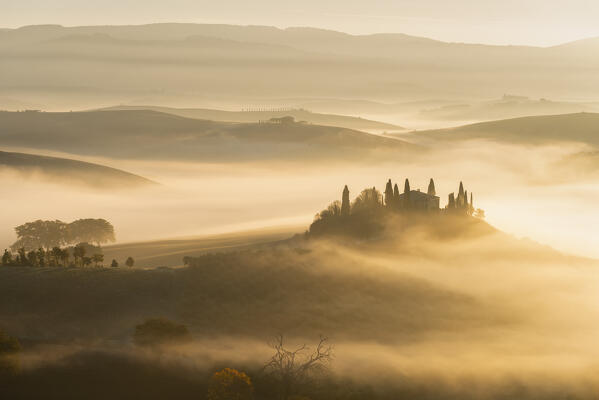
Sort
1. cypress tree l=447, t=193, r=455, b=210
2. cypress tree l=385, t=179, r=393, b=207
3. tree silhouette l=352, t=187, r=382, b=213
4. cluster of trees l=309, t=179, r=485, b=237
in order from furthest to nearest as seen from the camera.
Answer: tree silhouette l=352, t=187, r=382, b=213
cypress tree l=447, t=193, r=455, b=210
cypress tree l=385, t=179, r=393, b=207
cluster of trees l=309, t=179, r=485, b=237

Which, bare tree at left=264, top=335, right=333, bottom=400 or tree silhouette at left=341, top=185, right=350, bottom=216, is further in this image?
tree silhouette at left=341, top=185, right=350, bottom=216

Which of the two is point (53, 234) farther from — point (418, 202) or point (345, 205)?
point (418, 202)

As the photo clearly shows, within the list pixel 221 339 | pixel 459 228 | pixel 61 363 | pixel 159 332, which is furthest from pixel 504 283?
pixel 61 363

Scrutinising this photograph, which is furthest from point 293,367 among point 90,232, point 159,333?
point 90,232

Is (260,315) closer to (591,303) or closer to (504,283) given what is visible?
(504,283)

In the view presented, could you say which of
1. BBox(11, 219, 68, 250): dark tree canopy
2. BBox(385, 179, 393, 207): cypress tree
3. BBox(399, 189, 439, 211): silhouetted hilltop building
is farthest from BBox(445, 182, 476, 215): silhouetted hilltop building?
BBox(11, 219, 68, 250): dark tree canopy

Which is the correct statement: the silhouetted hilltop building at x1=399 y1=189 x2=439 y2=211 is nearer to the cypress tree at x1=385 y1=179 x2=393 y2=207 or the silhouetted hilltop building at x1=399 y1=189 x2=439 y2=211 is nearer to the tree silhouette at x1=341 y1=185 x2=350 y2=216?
the cypress tree at x1=385 y1=179 x2=393 y2=207

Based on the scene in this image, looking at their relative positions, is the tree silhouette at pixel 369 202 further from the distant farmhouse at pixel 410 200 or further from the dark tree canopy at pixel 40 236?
the dark tree canopy at pixel 40 236

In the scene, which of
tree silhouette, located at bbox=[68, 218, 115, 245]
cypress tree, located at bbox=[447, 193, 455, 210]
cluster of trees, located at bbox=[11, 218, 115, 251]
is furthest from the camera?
tree silhouette, located at bbox=[68, 218, 115, 245]
